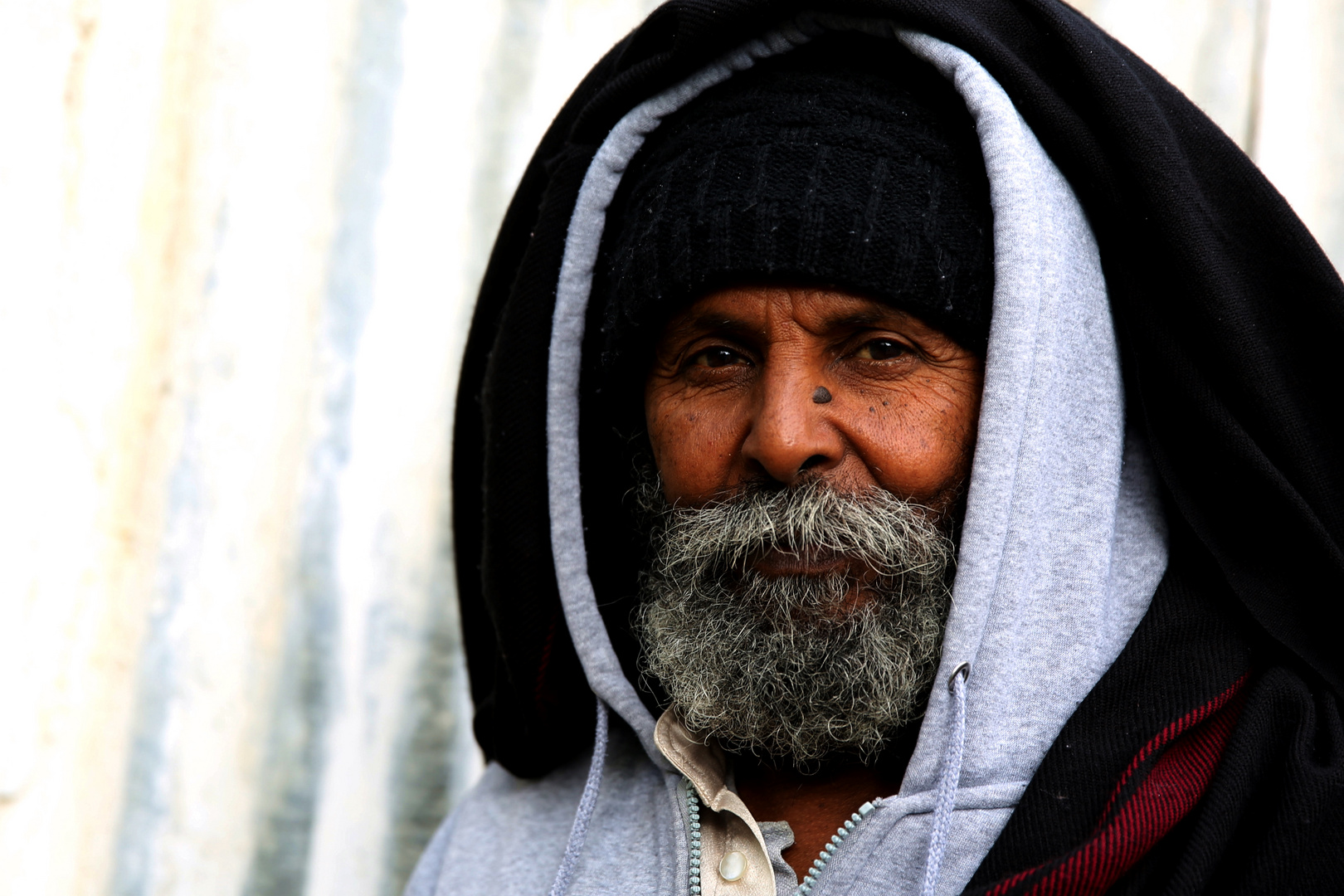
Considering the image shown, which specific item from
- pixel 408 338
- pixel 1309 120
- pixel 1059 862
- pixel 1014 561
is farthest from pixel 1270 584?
pixel 408 338

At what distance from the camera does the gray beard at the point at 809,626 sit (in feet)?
5.77

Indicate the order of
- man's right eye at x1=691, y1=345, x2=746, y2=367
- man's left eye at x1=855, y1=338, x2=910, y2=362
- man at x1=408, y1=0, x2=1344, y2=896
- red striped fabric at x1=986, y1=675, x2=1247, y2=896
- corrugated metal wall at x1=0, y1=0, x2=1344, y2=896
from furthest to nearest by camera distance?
1. corrugated metal wall at x1=0, y1=0, x2=1344, y2=896
2. man's right eye at x1=691, y1=345, x2=746, y2=367
3. man's left eye at x1=855, y1=338, x2=910, y2=362
4. man at x1=408, y1=0, x2=1344, y2=896
5. red striped fabric at x1=986, y1=675, x2=1247, y2=896

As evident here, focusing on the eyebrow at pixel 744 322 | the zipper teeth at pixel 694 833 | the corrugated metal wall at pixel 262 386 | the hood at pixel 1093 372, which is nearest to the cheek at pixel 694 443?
the eyebrow at pixel 744 322

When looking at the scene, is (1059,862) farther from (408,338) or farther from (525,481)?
(408,338)

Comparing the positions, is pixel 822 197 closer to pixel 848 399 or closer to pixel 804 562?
pixel 848 399

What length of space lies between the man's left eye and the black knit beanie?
78 mm

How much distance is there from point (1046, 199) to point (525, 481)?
1.01m

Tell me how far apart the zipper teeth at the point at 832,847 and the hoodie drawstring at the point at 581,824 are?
0.39 meters

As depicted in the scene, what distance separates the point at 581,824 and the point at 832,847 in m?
0.44

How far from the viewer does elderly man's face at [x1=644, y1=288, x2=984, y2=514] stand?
5.85ft

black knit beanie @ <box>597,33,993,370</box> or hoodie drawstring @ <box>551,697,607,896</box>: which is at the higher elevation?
black knit beanie @ <box>597,33,993,370</box>

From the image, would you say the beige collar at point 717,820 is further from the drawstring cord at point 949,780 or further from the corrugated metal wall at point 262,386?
the corrugated metal wall at point 262,386

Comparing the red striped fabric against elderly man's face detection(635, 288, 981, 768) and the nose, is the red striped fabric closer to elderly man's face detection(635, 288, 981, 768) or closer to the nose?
elderly man's face detection(635, 288, 981, 768)

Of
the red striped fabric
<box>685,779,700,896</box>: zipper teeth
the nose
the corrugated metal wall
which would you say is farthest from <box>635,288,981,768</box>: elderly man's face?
the corrugated metal wall
